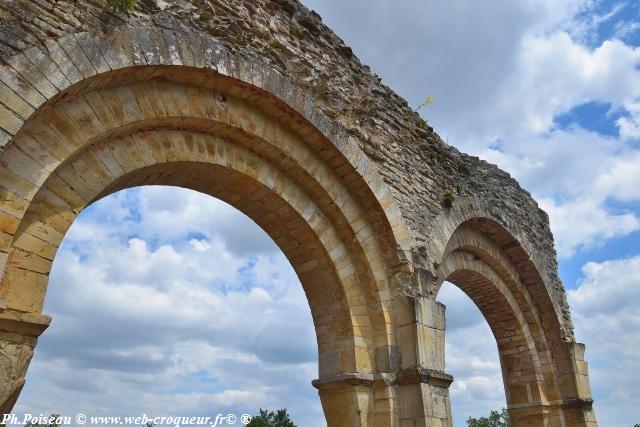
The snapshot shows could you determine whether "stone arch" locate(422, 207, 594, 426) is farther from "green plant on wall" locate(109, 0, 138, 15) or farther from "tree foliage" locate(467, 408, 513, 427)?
"tree foliage" locate(467, 408, 513, 427)

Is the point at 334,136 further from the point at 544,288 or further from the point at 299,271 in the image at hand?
the point at 544,288

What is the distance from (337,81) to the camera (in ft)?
21.6

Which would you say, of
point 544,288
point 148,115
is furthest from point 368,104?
point 544,288

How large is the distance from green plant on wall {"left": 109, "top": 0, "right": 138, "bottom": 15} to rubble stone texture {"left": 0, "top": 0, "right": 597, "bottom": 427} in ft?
0.21

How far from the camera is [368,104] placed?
22.7 feet

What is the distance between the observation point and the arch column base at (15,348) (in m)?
3.53

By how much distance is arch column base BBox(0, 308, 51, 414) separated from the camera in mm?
3529

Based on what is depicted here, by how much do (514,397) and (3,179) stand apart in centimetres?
888

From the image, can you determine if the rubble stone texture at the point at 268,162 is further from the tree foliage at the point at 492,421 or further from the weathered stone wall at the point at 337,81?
the tree foliage at the point at 492,421

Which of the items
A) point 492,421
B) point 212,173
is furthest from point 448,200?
point 492,421

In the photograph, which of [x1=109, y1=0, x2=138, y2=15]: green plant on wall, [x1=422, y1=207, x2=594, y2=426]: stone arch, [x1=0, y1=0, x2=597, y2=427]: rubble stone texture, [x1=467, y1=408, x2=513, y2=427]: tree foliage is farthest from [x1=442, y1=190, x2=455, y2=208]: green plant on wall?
[x1=467, y1=408, x2=513, y2=427]: tree foliage

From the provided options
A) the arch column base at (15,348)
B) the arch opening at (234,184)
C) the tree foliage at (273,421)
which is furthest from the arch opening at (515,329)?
the tree foliage at (273,421)

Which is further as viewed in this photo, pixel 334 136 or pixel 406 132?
pixel 406 132

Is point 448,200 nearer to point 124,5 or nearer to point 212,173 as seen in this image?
point 212,173
